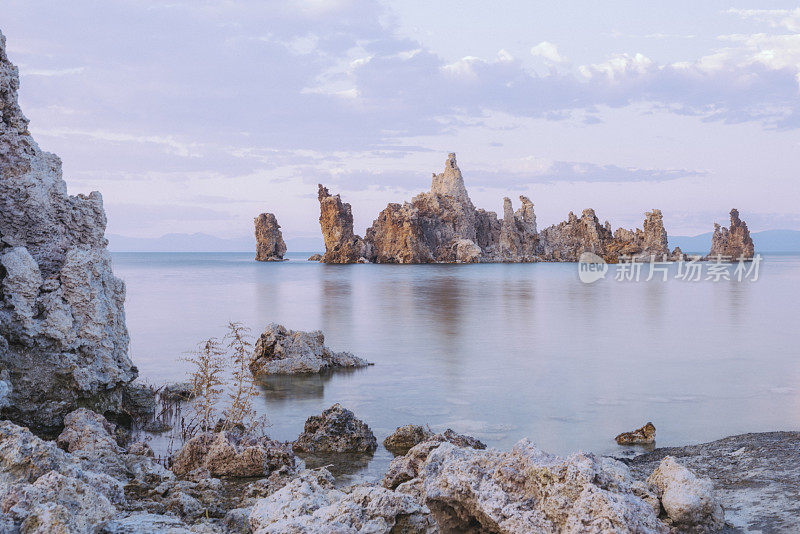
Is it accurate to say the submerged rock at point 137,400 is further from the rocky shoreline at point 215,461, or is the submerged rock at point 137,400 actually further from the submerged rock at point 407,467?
the submerged rock at point 407,467

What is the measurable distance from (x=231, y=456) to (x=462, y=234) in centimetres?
10805

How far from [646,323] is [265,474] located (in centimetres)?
1980

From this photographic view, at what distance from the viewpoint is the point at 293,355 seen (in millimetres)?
12812

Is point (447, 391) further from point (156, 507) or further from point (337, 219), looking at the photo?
point (337, 219)

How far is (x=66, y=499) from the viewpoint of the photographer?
327cm

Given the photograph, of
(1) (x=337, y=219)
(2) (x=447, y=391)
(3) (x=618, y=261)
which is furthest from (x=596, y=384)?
(3) (x=618, y=261)

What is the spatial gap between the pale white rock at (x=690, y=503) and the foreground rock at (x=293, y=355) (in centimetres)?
887

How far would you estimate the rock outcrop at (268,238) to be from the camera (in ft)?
418

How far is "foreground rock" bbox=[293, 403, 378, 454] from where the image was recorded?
774cm

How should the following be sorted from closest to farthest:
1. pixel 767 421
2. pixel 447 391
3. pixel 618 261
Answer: pixel 767 421, pixel 447 391, pixel 618 261

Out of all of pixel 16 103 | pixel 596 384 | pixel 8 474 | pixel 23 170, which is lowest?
pixel 596 384

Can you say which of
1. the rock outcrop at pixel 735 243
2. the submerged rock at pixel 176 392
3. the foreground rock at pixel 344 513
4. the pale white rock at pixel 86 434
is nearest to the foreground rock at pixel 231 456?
the pale white rock at pixel 86 434

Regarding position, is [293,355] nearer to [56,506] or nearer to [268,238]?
[56,506]

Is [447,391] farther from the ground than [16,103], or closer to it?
closer to it
